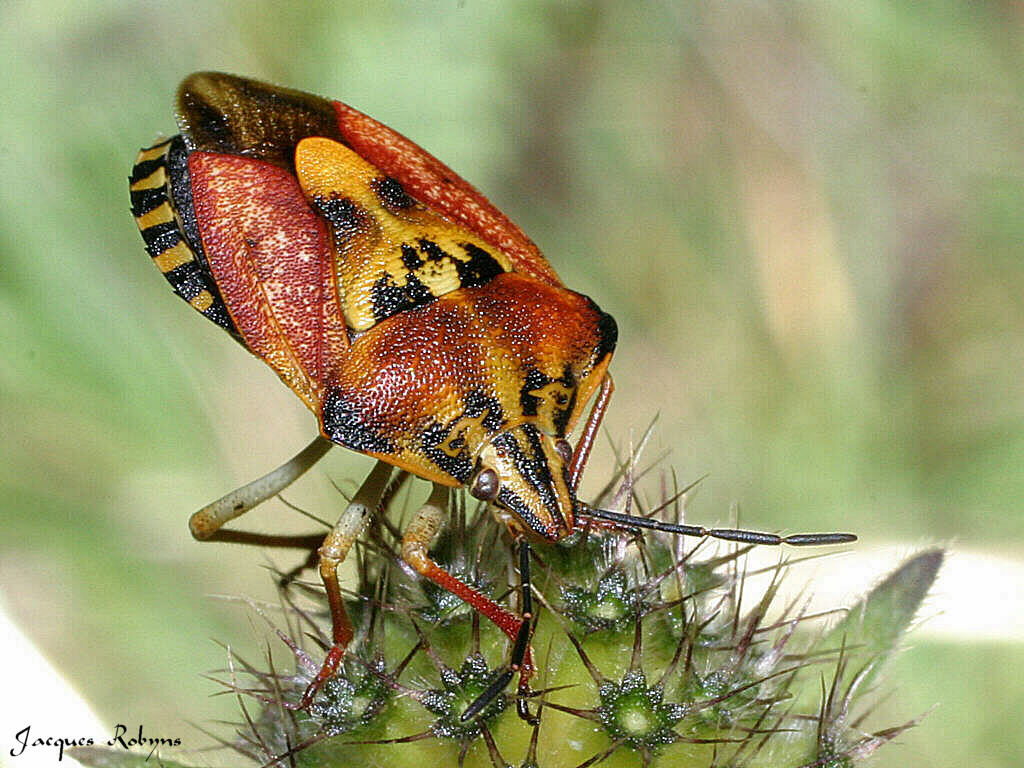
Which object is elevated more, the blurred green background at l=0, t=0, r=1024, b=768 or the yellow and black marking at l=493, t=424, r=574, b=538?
the blurred green background at l=0, t=0, r=1024, b=768

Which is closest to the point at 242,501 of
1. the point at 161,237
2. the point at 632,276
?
the point at 161,237

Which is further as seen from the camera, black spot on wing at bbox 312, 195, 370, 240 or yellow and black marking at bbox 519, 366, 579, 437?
black spot on wing at bbox 312, 195, 370, 240

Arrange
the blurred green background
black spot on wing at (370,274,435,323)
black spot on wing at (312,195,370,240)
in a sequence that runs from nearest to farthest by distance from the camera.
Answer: black spot on wing at (370,274,435,323) < black spot on wing at (312,195,370,240) < the blurred green background

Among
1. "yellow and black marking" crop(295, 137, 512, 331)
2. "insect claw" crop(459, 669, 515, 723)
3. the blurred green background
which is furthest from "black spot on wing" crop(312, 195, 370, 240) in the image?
the blurred green background

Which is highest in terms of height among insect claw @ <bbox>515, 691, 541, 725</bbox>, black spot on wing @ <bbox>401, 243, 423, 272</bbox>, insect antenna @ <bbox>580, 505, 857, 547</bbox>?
black spot on wing @ <bbox>401, 243, 423, 272</bbox>

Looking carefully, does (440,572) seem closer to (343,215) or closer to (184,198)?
(343,215)

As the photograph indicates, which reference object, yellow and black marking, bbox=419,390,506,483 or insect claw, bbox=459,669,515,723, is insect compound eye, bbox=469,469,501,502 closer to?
yellow and black marking, bbox=419,390,506,483

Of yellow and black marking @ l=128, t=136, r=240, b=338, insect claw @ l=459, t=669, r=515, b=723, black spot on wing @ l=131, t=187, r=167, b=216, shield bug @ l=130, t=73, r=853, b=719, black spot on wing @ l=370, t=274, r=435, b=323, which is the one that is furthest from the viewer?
black spot on wing @ l=131, t=187, r=167, b=216

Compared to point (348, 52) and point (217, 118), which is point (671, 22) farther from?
point (217, 118)

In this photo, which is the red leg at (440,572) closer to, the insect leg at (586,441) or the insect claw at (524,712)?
the insect claw at (524,712)
